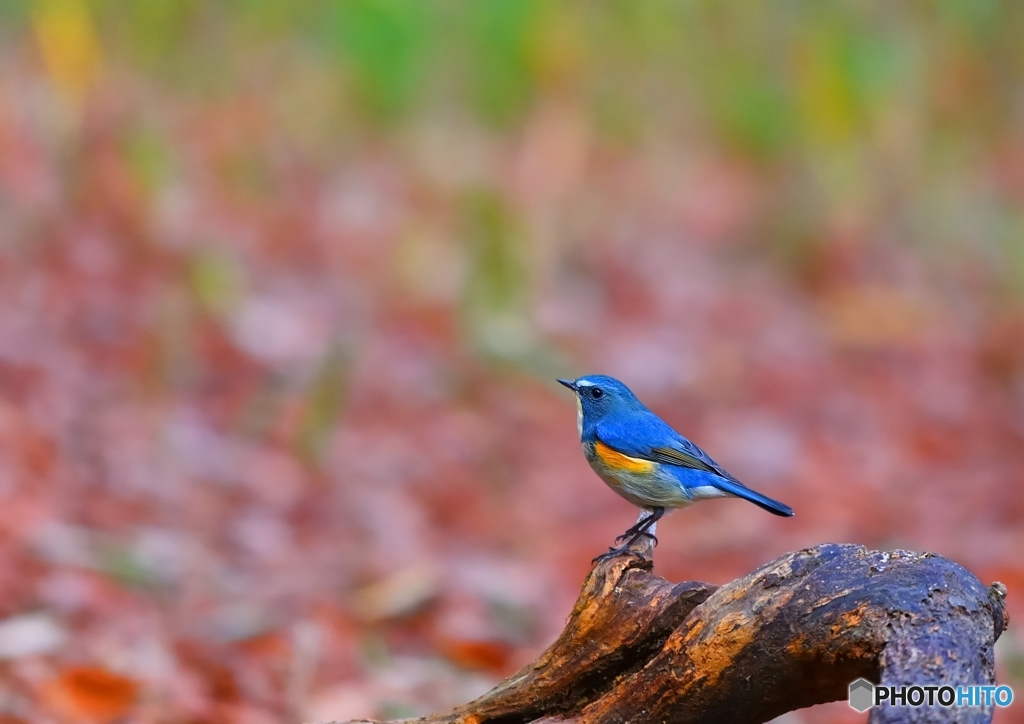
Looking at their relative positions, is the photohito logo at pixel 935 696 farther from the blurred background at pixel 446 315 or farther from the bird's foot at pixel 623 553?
the blurred background at pixel 446 315

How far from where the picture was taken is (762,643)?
277 cm

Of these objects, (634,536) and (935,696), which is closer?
(935,696)

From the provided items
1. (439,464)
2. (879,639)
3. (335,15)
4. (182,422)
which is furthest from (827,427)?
(879,639)

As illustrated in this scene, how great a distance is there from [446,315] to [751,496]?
5932mm

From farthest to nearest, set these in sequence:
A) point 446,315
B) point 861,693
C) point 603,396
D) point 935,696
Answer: point 446,315 < point 603,396 < point 861,693 < point 935,696

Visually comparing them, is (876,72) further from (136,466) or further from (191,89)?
(136,466)

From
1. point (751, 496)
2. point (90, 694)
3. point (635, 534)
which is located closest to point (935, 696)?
point (751, 496)

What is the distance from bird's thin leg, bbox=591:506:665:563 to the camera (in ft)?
11.5

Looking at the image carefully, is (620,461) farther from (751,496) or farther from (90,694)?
(90,694)

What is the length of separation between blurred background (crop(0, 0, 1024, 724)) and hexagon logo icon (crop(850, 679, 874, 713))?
2341mm

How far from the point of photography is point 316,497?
22.2 feet

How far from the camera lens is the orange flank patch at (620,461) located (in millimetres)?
4012

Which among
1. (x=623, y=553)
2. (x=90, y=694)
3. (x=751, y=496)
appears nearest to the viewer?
(x=623, y=553)

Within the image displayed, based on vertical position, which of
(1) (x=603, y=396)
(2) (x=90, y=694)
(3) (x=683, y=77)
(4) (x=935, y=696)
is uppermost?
(3) (x=683, y=77)
